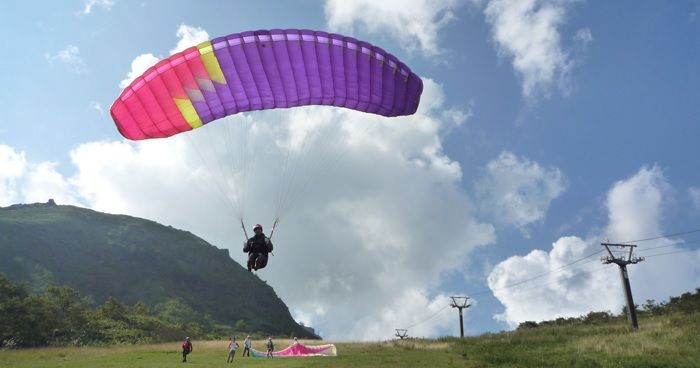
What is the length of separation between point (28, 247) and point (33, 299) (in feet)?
469

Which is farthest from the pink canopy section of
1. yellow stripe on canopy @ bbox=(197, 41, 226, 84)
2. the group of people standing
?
yellow stripe on canopy @ bbox=(197, 41, 226, 84)

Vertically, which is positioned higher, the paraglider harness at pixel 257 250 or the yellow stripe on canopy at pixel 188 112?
the yellow stripe on canopy at pixel 188 112

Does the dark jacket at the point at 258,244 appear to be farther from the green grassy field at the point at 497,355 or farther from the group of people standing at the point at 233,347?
the group of people standing at the point at 233,347

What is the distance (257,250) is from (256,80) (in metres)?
5.69

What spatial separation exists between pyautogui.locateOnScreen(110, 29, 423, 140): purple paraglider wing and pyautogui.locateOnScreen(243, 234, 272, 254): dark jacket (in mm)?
4677

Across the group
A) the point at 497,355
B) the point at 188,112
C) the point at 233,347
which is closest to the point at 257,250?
the point at 188,112

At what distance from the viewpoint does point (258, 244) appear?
15.6 meters

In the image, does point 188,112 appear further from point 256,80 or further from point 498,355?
point 498,355

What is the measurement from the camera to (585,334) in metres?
36.2

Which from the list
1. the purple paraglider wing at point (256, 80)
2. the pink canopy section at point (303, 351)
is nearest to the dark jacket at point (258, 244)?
the purple paraglider wing at point (256, 80)

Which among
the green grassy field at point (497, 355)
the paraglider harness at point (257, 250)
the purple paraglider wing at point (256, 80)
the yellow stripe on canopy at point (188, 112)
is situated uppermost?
the purple paraglider wing at point (256, 80)

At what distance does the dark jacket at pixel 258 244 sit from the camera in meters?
15.5

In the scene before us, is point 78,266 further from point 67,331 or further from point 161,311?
point 67,331

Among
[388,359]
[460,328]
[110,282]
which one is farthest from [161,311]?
[388,359]
